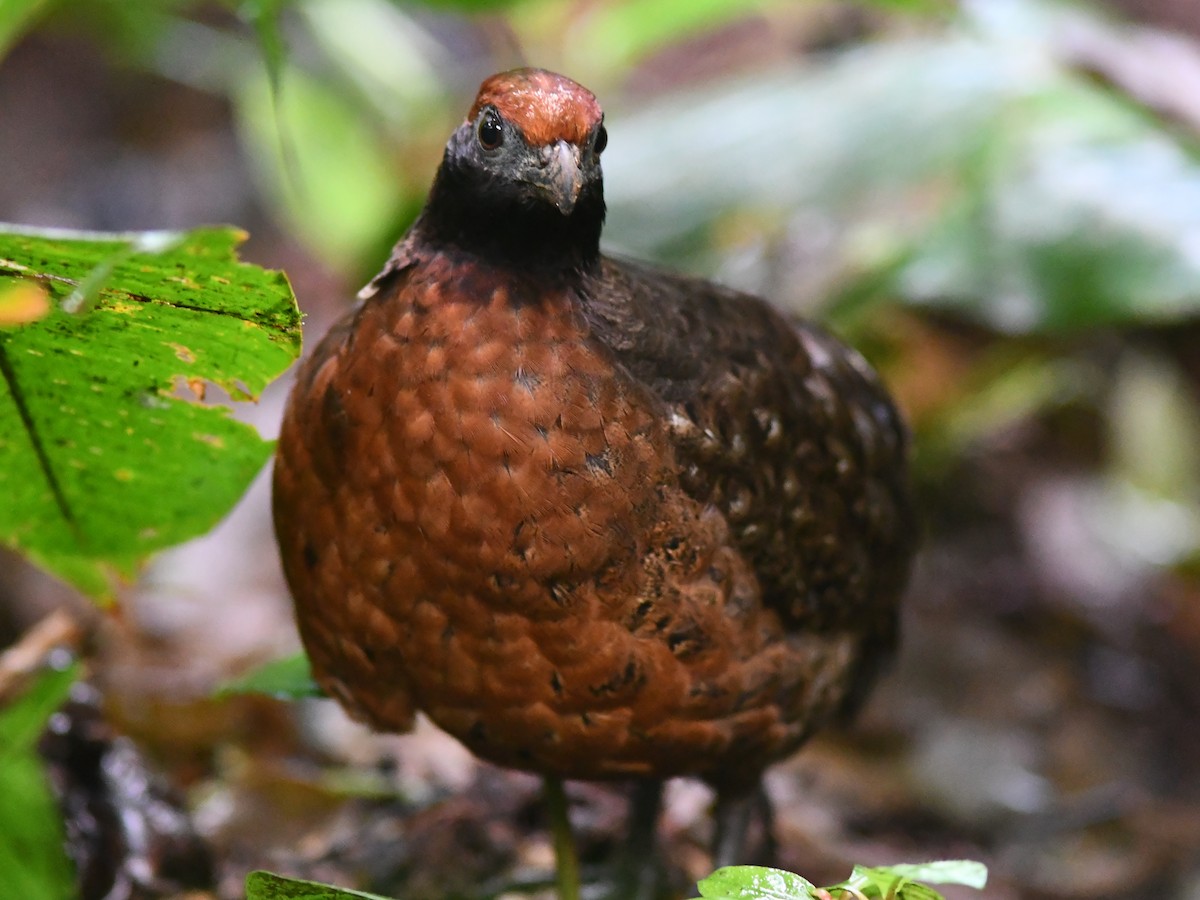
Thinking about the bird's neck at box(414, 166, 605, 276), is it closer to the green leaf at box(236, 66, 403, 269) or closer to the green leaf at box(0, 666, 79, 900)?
the green leaf at box(0, 666, 79, 900)

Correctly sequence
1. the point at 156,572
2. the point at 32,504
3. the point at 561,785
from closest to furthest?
1. the point at 32,504
2. the point at 561,785
3. the point at 156,572

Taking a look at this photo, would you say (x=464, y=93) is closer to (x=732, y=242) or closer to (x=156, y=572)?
(x=732, y=242)

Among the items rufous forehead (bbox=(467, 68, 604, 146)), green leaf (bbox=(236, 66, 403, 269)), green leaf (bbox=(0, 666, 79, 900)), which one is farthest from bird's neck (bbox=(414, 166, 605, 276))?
green leaf (bbox=(236, 66, 403, 269))

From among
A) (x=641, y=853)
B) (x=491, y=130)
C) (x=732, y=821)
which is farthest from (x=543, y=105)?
(x=641, y=853)

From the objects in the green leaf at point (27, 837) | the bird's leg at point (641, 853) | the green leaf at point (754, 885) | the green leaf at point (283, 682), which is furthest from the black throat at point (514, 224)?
the bird's leg at point (641, 853)

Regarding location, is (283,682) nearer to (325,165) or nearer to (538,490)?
(538,490)

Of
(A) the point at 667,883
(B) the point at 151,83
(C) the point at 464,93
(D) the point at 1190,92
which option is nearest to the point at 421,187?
(C) the point at 464,93
